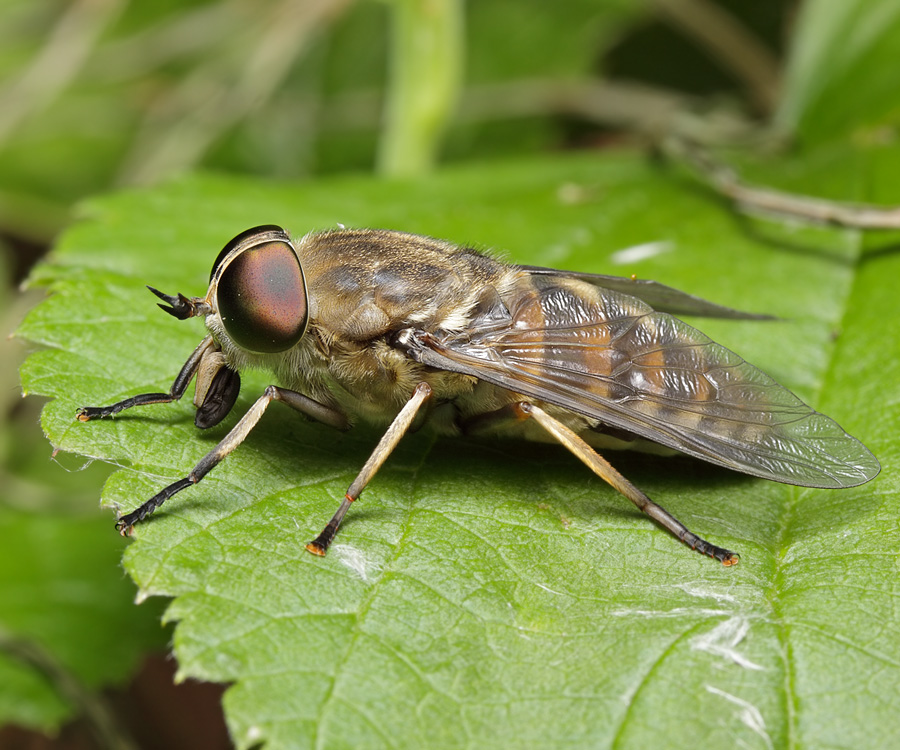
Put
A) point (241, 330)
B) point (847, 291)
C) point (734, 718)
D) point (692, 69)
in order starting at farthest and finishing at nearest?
1. point (692, 69)
2. point (847, 291)
3. point (241, 330)
4. point (734, 718)

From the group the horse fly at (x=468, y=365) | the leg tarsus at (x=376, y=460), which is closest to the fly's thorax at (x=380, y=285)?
the horse fly at (x=468, y=365)

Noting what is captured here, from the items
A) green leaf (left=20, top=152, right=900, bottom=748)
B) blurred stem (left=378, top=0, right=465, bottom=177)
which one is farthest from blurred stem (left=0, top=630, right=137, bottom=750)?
blurred stem (left=378, top=0, right=465, bottom=177)

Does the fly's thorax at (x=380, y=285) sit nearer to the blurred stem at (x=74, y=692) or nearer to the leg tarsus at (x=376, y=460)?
the leg tarsus at (x=376, y=460)

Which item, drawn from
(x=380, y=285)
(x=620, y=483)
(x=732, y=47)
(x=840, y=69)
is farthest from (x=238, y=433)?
(x=732, y=47)

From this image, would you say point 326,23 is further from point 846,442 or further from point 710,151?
point 846,442


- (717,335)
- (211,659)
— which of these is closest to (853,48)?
(717,335)
